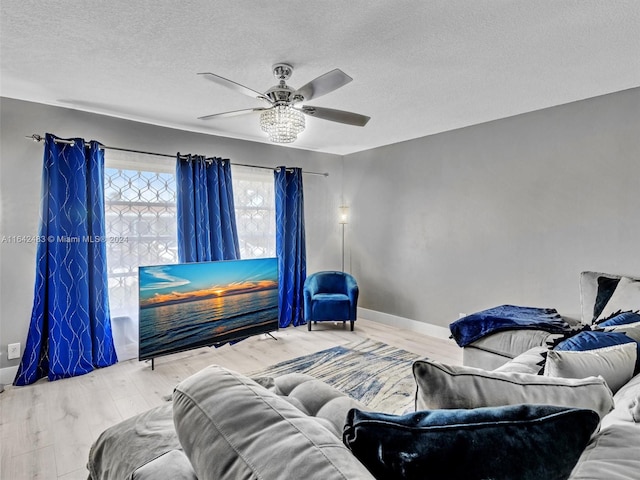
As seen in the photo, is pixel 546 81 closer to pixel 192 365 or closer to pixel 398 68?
pixel 398 68

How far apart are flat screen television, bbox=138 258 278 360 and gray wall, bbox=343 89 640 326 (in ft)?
5.91

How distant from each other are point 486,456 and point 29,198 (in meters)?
3.90

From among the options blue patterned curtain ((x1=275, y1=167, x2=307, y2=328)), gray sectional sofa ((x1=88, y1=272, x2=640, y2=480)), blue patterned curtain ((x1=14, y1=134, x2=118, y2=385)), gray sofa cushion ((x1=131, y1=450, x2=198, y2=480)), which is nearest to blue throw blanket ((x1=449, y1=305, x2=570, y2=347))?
gray sectional sofa ((x1=88, y1=272, x2=640, y2=480))

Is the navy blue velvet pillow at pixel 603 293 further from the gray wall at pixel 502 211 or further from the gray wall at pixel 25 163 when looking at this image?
the gray wall at pixel 25 163

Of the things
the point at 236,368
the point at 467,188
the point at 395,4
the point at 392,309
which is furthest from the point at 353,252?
the point at 395,4

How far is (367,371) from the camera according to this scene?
3.25m

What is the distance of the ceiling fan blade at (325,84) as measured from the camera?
1.91 m

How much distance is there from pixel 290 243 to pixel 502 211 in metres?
2.64

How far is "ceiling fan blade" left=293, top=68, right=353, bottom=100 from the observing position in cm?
191

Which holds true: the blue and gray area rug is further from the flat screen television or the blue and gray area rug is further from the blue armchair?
the flat screen television

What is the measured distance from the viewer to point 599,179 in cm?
309

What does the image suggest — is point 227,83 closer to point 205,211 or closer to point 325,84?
point 325,84

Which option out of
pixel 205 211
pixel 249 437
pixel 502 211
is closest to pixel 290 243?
pixel 205 211

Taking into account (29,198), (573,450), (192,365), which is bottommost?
(192,365)
